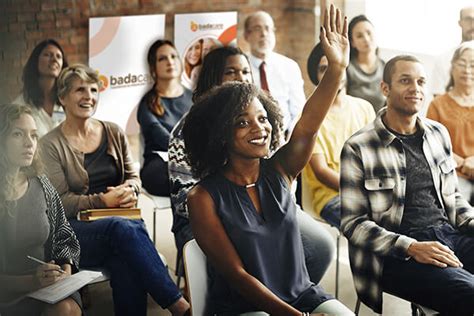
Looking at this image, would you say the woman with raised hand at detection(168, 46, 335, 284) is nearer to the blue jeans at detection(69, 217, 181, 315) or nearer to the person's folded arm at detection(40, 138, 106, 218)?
the blue jeans at detection(69, 217, 181, 315)

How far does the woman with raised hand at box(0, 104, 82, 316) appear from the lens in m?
2.98

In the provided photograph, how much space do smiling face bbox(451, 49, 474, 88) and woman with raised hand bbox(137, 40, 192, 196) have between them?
42.6 inches

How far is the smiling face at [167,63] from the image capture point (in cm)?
327

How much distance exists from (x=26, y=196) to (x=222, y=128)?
2.38ft

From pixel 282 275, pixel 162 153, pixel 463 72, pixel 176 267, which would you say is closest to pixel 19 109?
pixel 162 153

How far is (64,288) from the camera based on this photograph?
3.03 meters

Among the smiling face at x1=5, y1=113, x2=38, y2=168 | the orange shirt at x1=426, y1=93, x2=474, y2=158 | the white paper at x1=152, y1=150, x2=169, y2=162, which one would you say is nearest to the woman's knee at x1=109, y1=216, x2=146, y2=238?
the white paper at x1=152, y1=150, x2=169, y2=162

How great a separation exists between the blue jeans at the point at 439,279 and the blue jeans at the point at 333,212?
25 cm

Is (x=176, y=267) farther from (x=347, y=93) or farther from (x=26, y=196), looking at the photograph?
(x=347, y=93)

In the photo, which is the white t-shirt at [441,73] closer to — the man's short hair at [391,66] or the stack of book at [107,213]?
the man's short hair at [391,66]

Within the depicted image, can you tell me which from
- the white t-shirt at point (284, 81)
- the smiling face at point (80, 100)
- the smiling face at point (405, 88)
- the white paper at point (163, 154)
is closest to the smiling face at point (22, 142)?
the smiling face at point (80, 100)

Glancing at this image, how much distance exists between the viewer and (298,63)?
337 cm

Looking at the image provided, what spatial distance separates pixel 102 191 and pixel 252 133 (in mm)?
596

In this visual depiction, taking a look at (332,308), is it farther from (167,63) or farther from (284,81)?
(167,63)
